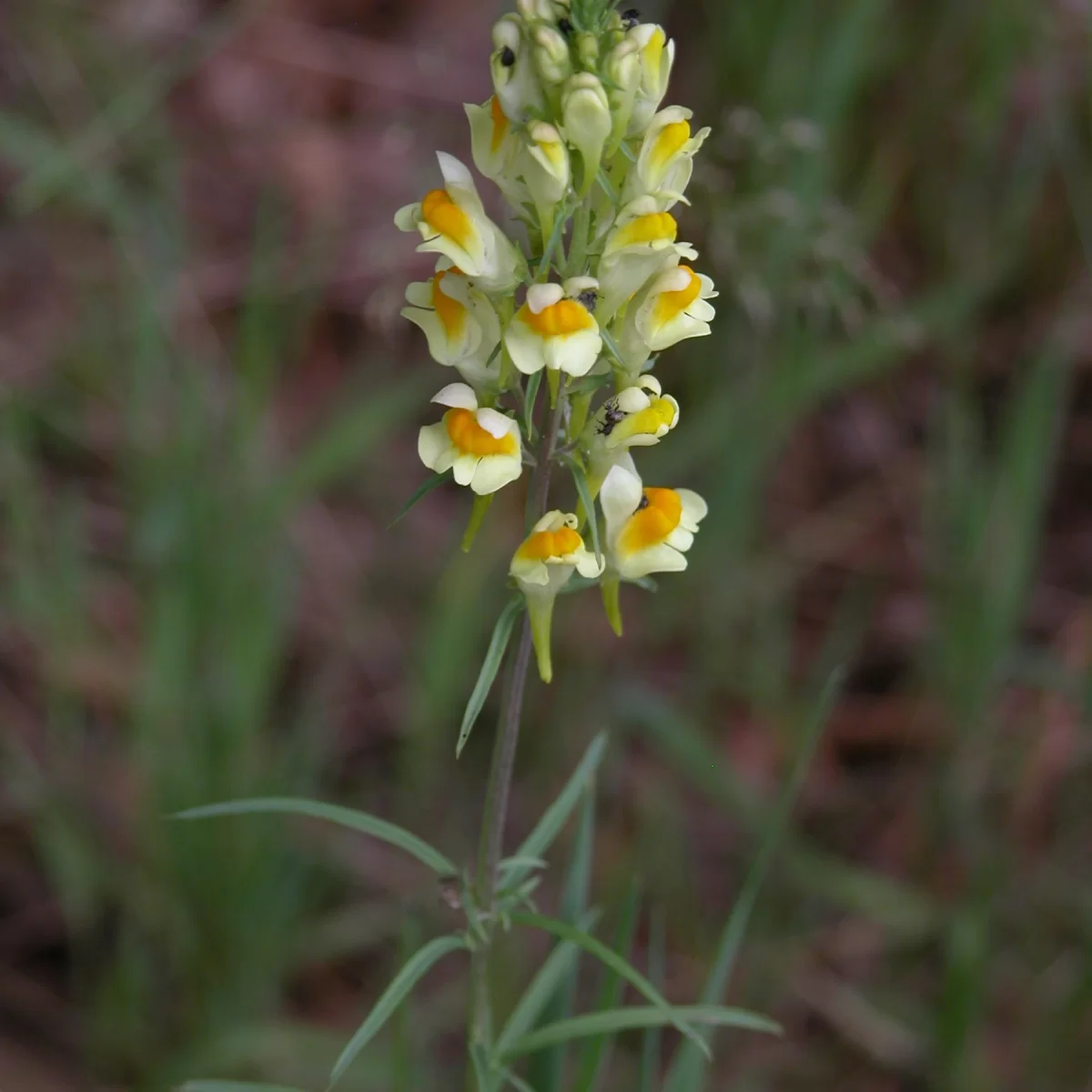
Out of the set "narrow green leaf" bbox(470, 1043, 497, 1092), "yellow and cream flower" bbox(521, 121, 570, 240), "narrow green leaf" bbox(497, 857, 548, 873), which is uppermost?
"yellow and cream flower" bbox(521, 121, 570, 240)

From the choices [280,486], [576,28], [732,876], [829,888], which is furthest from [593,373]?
[732,876]

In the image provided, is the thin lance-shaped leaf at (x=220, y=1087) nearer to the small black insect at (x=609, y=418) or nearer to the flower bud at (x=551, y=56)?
the small black insect at (x=609, y=418)

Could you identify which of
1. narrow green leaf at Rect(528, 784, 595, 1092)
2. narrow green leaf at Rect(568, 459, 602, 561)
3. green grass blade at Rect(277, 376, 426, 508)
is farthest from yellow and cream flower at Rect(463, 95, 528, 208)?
green grass blade at Rect(277, 376, 426, 508)

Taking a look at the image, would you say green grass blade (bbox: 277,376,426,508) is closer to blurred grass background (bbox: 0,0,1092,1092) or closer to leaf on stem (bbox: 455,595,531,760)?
blurred grass background (bbox: 0,0,1092,1092)

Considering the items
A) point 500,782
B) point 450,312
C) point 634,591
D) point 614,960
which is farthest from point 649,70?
point 634,591

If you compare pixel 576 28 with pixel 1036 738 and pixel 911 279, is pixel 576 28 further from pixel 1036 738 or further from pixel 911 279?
pixel 911 279
